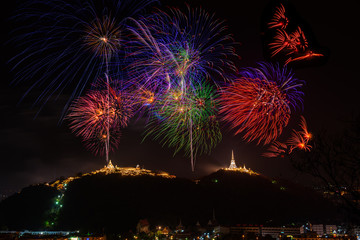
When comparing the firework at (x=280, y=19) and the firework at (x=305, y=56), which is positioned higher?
the firework at (x=280, y=19)

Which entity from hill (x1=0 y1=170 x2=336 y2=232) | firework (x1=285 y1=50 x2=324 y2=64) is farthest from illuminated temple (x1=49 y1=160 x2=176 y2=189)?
firework (x1=285 y1=50 x2=324 y2=64)

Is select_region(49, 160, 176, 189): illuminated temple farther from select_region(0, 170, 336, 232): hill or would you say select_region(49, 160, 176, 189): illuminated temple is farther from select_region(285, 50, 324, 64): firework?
select_region(285, 50, 324, 64): firework

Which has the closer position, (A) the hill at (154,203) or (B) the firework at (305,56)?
(B) the firework at (305,56)

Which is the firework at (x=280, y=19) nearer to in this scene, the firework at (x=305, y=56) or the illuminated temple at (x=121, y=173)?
the firework at (x=305, y=56)

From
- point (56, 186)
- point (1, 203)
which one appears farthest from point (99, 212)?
point (1, 203)

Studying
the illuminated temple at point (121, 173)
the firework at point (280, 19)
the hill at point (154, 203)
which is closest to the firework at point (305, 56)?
the firework at point (280, 19)

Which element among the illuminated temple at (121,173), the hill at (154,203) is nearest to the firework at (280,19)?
the hill at (154,203)

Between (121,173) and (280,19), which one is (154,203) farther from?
(280,19)
